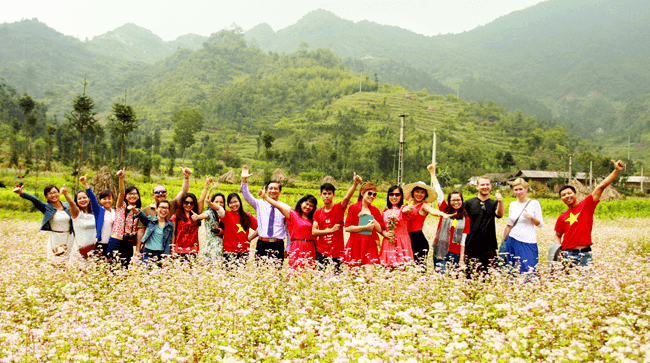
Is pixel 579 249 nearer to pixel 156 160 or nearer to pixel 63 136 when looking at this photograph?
pixel 156 160

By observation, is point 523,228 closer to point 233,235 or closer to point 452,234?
point 452,234

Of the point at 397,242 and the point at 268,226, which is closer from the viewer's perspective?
the point at 397,242

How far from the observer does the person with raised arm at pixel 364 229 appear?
5406 mm

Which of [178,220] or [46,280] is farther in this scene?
[178,220]

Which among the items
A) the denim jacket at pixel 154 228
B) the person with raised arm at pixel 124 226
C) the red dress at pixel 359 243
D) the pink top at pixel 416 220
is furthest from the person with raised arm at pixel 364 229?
the person with raised arm at pixel 124 226

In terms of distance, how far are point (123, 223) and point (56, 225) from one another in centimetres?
95

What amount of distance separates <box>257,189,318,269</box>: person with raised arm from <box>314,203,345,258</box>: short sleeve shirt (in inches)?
5.6

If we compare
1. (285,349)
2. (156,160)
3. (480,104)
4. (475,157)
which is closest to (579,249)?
(285,349)

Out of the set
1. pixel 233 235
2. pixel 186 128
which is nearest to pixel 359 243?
pixel 233 235

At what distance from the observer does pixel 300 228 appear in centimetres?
550

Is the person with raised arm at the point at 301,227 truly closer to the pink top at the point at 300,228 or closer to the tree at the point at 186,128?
the pink top at the point at 300,228

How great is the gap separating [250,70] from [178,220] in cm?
17042

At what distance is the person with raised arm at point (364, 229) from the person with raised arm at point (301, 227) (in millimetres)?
507

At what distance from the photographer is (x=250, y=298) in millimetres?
4012
